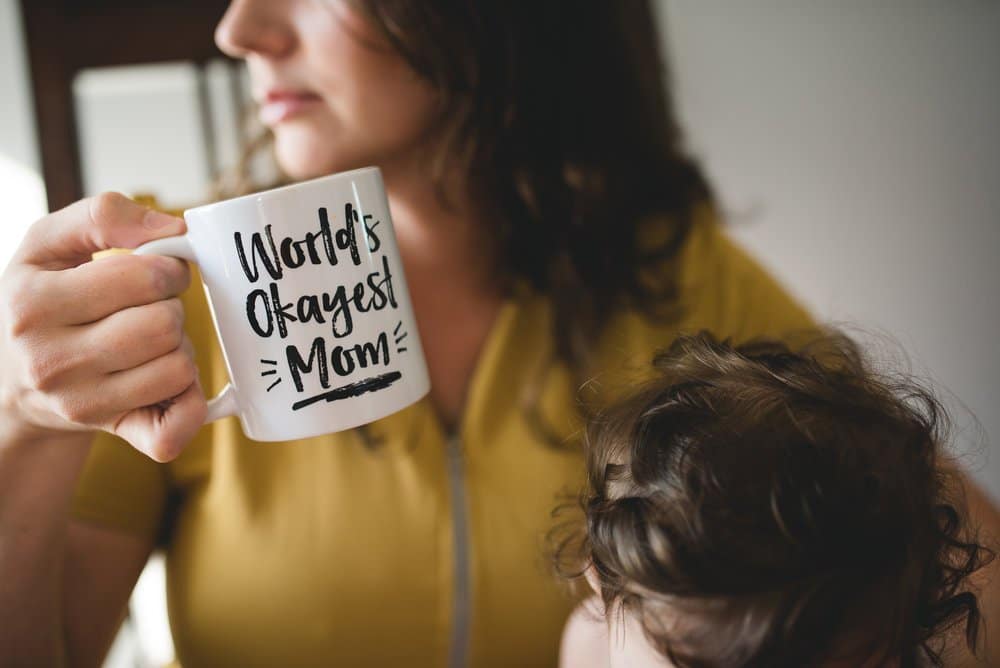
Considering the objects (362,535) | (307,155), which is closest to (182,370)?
(307,155)

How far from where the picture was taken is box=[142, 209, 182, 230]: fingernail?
575 mm

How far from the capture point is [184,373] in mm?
557

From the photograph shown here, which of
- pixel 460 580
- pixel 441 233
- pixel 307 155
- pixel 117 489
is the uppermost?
pixel 307 155

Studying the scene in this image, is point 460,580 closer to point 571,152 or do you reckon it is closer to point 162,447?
point 162,447

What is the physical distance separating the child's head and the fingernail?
15.0 inches

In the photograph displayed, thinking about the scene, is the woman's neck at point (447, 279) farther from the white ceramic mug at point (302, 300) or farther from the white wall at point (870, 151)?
the white wall at point (870, 151)

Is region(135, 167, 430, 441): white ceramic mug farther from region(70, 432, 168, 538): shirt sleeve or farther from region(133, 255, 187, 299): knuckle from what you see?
region(70, 432, 168, 538): shirt sleeve

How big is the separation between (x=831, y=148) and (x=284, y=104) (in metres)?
1.50

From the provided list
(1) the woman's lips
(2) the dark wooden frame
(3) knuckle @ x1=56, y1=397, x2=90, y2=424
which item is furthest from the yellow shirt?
(2) the dark wooden frame

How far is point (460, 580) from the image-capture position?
98cm

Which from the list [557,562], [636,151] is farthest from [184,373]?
[636,151]

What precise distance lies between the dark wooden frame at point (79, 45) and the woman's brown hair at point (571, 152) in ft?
2.97

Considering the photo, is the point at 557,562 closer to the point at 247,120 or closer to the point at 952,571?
the point at 952,571

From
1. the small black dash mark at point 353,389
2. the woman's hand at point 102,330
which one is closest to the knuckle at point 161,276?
the woman's hand at point 102,330
